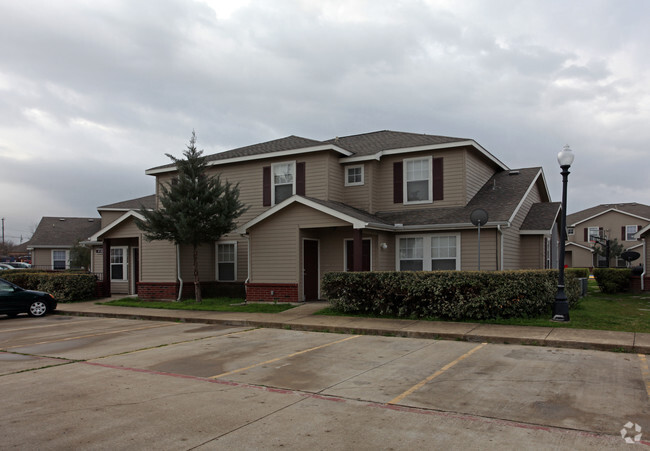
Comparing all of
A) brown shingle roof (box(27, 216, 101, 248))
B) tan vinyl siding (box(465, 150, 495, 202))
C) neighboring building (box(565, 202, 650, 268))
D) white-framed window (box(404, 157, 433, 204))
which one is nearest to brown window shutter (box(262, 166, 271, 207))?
white-framed window (box(404, 157, 433, 204))

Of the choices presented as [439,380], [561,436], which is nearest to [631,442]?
[561,436]

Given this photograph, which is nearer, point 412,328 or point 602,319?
point 412,328

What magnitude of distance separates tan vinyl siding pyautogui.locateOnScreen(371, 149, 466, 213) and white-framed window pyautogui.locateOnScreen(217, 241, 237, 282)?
6.23m

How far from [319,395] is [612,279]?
20432mm

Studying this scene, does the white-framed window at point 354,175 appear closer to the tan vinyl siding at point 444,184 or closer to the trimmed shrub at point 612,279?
the tan vinyl siding at point 444,184

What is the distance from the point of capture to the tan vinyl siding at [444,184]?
18083 millimetres

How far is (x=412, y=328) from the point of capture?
466 inches

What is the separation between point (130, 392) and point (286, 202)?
10.9m

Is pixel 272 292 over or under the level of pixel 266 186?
under

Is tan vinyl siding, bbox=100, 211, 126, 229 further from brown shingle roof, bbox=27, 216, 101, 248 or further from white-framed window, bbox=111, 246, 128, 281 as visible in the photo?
brown shingle roof, bbox=27, 216, 101, 248

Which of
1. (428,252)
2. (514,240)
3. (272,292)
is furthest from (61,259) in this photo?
(514,240)

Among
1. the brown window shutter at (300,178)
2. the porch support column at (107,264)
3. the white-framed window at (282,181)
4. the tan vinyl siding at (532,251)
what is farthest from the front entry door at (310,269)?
the porch support column at (107,264)

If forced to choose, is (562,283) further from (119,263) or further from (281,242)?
(119,263)

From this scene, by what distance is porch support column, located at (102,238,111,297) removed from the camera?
21875 mm
